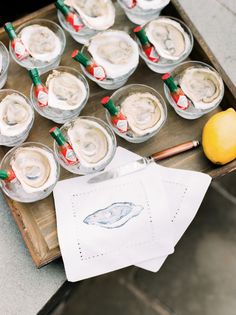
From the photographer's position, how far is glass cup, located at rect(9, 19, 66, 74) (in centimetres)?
131

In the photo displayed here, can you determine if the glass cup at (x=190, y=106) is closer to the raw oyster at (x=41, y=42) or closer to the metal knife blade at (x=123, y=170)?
the metal knife blade at (x=123, y=170)

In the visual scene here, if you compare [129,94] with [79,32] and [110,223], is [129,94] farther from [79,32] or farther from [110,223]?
[110,223]

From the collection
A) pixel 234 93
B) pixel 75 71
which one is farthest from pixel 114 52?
pixel 234 93

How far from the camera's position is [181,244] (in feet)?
4.02

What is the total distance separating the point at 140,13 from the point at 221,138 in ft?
1.25

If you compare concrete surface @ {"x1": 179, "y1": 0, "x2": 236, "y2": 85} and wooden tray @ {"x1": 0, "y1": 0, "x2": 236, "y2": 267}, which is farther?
concrete surface @ {"x1": 179, "y1": 0, "x2": 236, "y2": 85}

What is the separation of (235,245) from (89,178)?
0.35 meters

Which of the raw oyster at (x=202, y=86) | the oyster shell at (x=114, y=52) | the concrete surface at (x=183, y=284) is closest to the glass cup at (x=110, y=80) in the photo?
the oyster shell at (x=114, y=52)

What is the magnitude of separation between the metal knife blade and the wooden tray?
28 mm

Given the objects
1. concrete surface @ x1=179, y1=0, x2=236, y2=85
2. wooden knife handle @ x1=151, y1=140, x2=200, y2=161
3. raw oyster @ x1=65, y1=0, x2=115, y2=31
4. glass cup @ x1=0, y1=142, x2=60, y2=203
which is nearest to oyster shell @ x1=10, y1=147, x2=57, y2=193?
glass cup @ x1=0, y1=142, x2=60, y2=203

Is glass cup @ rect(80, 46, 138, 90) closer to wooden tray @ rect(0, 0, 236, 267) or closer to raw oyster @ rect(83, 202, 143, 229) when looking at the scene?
wooden tray @ rect(0, 0, 236, 267)

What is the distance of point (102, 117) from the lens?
130 cm

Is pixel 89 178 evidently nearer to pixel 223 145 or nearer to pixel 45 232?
pixel 45 232

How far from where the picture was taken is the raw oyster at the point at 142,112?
1.25 meters
